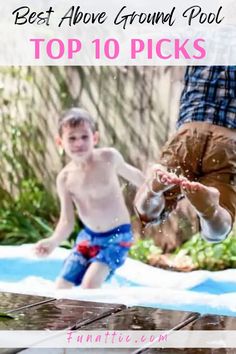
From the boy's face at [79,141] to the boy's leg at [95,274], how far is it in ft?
1.18

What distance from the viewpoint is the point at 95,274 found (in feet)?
7.79

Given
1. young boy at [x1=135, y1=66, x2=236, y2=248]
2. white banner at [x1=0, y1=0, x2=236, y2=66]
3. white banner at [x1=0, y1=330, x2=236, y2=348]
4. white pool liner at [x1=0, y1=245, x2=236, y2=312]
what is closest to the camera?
white banner at [x1=0, y1=330, x2=236, y2=348]

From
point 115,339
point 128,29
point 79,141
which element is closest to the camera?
point 115,339

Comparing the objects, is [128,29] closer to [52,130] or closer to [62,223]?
[52,130]

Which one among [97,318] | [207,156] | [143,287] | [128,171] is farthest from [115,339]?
[143,287]

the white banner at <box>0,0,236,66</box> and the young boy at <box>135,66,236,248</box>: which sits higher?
the white banner at <box>0,0,236,66</box>

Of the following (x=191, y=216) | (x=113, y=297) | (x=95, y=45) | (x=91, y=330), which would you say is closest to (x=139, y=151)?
(x=191, y=216)

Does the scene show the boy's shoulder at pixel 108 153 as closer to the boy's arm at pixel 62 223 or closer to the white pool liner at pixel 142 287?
the boy's arm at pixel 62 223

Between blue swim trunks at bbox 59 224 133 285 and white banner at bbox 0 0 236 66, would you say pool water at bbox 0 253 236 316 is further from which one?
white banner at bbox 0 0 236 66

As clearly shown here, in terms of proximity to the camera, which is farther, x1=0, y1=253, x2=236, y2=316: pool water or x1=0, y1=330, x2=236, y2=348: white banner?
x1=0, y1=253, x2=236, y2=316: pool water

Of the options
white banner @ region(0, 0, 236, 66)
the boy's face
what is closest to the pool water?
the boy's face

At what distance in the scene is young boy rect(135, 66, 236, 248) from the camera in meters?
1.92

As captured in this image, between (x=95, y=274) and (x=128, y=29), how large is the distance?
93 centimetres

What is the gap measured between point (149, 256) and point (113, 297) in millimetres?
314
